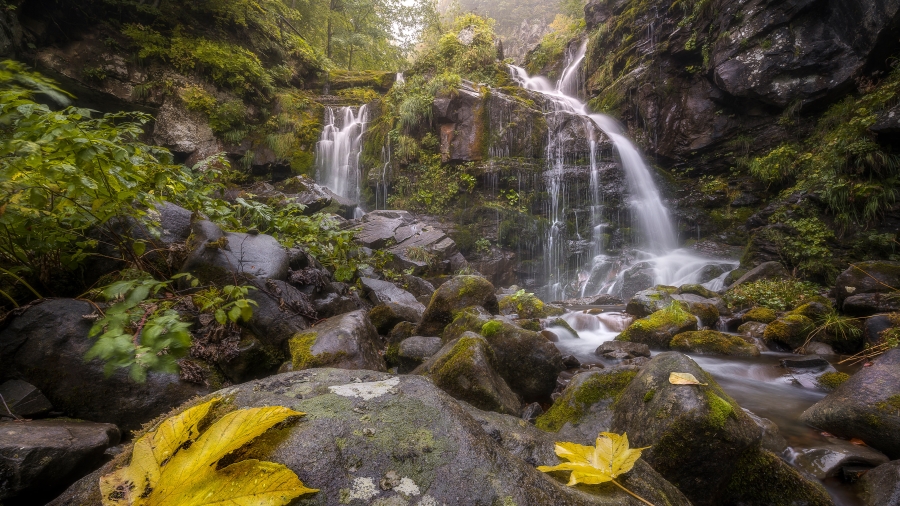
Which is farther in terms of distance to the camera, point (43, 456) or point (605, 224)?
point (605, 224)

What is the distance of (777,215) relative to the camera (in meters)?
9.83

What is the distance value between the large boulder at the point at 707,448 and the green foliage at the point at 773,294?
6.70m

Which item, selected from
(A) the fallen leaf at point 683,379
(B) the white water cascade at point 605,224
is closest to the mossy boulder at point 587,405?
(A) the fallen leaf at point 683,379

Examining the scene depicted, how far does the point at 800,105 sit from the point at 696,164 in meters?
3.26

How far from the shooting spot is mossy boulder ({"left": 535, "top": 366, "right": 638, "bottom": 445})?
9.20 feet

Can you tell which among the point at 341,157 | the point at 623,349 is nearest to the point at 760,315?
the point at 623,349

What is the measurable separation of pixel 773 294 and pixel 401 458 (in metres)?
9.51

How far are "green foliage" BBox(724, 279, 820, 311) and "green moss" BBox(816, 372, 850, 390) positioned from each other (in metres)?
3.26

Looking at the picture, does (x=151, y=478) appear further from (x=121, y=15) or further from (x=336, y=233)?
(x=121, y=15)

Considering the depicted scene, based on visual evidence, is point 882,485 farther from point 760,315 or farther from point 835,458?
point 760,315

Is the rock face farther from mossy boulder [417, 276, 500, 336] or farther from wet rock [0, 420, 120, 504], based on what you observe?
mossy boulder [417, 276, 500, 336]

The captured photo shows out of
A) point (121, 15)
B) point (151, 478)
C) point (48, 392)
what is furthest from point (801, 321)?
point (121, 15)

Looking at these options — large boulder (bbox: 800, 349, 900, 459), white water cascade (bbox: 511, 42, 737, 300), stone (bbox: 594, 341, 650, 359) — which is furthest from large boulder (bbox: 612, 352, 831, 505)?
white water cascade (bbox: 511, 42, 737, 300)

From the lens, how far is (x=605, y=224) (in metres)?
13.6
